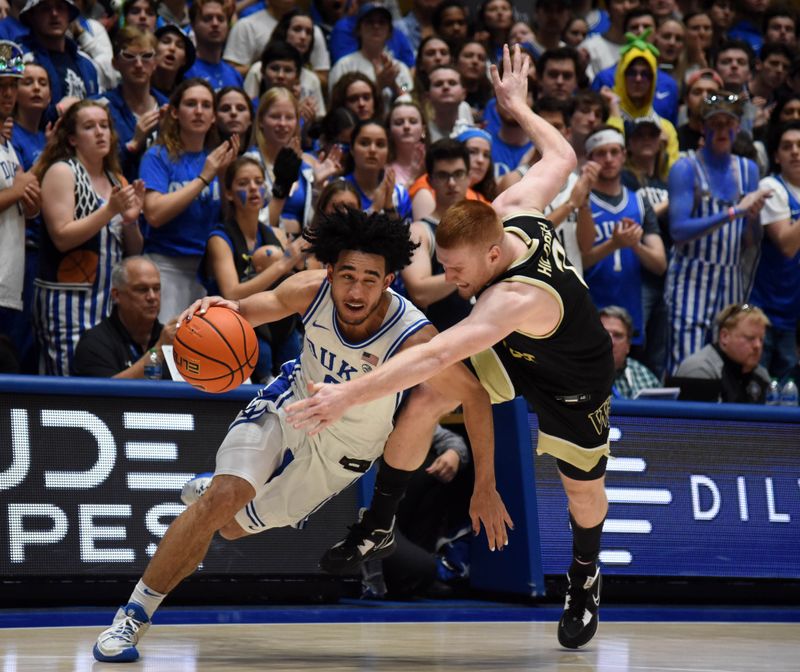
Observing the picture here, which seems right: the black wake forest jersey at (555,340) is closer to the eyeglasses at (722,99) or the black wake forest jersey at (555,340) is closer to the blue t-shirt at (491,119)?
the eyeglasses at (722,99)

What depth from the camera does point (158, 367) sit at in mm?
7676

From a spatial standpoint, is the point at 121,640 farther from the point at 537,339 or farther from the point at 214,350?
the point at 537,339

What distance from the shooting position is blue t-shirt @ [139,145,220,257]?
872cm

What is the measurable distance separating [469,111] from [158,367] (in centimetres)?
450

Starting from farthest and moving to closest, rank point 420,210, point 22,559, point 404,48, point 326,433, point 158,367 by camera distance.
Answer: point 404,48
point 420,210
point 158,367
point 22,559
point 326,433

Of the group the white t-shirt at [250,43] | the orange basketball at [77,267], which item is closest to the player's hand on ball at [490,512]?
the orange basketball at [77,267]

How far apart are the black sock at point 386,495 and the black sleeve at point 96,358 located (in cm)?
224

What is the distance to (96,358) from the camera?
25.4 ft

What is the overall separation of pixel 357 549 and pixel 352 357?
0.98 meters

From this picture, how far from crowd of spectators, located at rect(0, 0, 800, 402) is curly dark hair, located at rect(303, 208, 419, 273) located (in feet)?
5.62

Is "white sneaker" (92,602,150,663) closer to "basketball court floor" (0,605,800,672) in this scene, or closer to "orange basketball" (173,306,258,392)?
"basketball court floor" (0,605,800,672)

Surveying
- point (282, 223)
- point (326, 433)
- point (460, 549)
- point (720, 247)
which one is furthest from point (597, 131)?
point (326, 433)

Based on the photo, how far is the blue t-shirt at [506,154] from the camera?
10469 mm

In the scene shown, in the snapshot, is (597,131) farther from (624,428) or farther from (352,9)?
(352,9)
